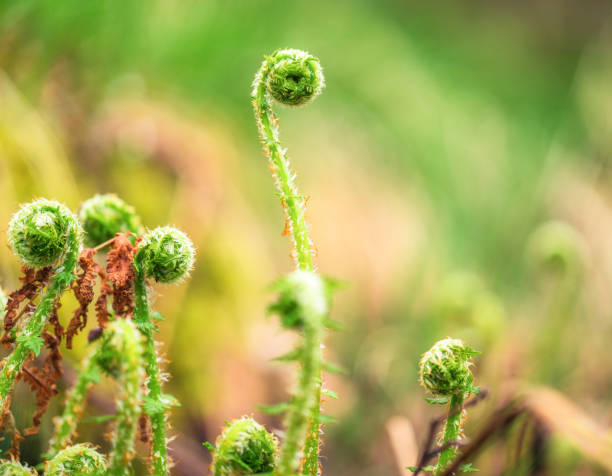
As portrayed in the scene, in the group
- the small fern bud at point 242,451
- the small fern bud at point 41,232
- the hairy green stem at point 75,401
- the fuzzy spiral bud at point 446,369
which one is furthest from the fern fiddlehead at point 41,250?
the fuzzy spiral bud at point 446,369

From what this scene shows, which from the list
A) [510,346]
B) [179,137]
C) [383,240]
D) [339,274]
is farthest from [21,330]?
[383,240]

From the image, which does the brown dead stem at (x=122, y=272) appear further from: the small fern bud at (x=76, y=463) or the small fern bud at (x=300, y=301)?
the small fern bud at (x=300, y=301)

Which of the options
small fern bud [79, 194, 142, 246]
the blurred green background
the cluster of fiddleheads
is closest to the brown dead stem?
the cluster of fiddleheads

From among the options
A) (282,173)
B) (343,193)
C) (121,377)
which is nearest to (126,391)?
(121,377)

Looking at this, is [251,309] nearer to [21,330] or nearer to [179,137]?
[179,137]

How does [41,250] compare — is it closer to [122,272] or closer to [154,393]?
[122,272]

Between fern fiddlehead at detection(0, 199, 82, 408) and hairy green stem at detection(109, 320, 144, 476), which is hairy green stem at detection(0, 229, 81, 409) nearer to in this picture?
fern fiddlehead at detection(0, 199, 82, 408)
